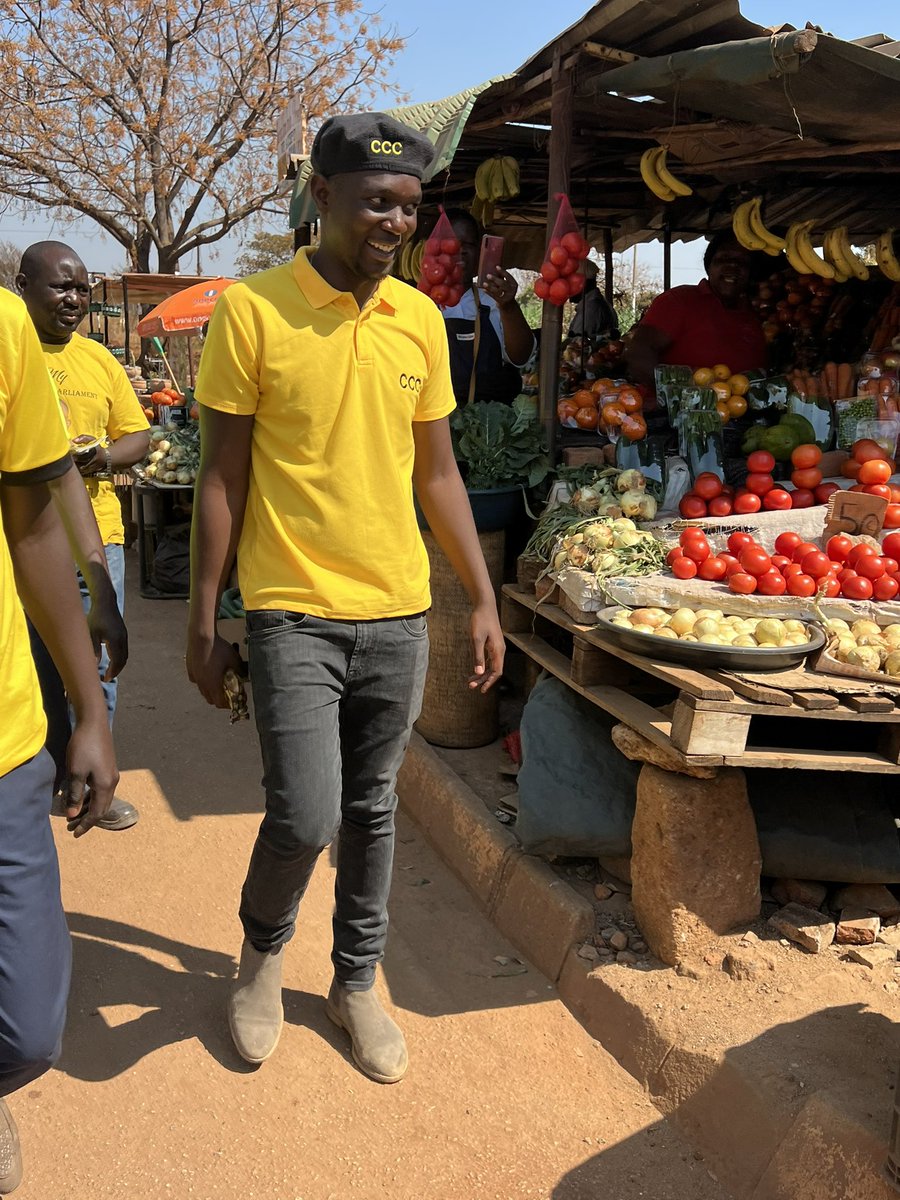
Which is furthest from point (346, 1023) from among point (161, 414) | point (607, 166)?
point (161, 414)

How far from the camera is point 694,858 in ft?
10.2

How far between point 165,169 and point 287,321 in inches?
861

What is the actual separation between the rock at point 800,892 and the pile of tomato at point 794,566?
3.34ft

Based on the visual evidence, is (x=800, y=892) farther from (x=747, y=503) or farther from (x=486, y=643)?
(x=747, y=503)

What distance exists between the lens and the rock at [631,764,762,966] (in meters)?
3.09

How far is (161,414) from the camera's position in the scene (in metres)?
10.5

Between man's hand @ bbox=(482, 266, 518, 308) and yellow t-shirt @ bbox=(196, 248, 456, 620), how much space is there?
272 cm

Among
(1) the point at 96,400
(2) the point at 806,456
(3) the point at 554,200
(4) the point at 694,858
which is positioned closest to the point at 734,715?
(4) the point at 694,858

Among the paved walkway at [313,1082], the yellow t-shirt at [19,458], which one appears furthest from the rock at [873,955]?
the yellow t-shirt at [19,458]

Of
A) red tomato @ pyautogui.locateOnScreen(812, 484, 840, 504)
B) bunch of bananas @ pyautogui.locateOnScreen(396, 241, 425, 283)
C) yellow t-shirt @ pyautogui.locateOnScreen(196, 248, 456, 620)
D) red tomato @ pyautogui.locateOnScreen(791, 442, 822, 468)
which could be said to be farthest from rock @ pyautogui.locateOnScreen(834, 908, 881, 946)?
bunch of bananas @ pyautogui.locateOnScreen(396, 241, 425, 283)

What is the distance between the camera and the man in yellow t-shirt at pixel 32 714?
166 centimetres

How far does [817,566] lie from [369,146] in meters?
2.48

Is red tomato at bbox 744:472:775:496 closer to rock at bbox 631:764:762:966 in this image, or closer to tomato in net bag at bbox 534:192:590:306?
tomato in net bag at bbox 534:192:590:306

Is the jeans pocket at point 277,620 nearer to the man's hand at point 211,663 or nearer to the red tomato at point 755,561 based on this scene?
the man's hand at point 211,663
